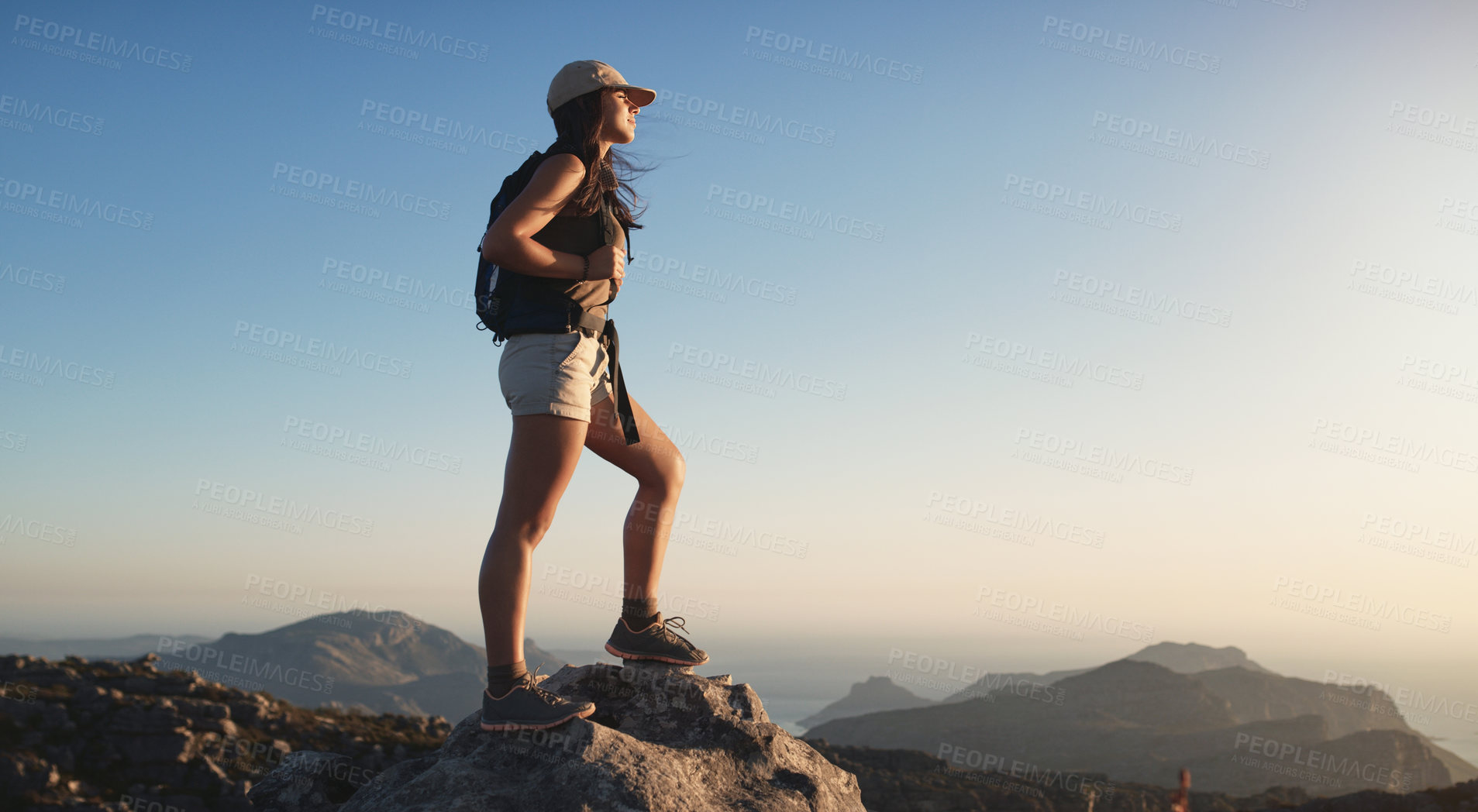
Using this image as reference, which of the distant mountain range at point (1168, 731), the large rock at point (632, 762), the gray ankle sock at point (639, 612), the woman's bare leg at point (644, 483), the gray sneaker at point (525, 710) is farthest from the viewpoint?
the distant mountain range at point (1168, 731)

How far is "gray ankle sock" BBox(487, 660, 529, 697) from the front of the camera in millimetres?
3643

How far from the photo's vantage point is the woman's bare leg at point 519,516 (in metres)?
3.52

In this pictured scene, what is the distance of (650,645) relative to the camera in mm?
4500

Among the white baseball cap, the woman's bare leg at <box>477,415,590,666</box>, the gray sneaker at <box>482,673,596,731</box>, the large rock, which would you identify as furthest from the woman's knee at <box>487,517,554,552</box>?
the white baseball cap

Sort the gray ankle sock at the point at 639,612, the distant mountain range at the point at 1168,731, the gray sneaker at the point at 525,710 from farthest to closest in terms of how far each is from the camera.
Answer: the distant mountain range at the point at 1168,731
the gray ankle sock at the point at 639,612
the gray sneaker at the point at 525,710

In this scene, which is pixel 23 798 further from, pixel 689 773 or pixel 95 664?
pixel 689 773

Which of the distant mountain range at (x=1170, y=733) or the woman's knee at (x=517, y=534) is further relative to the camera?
the distant mountain range at (x=1170, y=733)

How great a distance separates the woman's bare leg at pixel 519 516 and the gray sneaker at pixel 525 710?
0.22 m

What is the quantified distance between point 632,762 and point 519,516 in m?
1.22

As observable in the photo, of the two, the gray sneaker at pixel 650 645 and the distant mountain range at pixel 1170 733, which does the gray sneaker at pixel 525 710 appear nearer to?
the gray sneaker at pixel 650 645

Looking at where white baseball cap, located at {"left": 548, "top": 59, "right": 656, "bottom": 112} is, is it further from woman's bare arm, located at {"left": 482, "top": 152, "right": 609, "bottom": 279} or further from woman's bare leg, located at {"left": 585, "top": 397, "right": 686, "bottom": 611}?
woman's bare leg, located at {"left": 585, "top": 397, "right": 686, "bottom": 611}

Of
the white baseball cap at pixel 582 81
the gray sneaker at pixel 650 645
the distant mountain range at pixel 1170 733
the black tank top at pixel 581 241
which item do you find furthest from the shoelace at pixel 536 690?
the distant mountain range at pixel 1170 733

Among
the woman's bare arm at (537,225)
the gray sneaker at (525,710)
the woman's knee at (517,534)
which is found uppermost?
the woman's bare arm at (537,225)

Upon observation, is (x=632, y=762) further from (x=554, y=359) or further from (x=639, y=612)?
(x=554, y=359)
